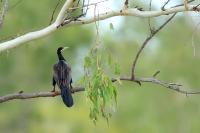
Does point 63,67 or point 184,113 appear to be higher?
point 63,67

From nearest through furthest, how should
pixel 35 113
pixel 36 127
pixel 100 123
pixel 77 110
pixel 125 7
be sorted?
pixel 125 7 → pixel 100 123 → pixel 77 110 → pixel 36 127 → pixel 35 113

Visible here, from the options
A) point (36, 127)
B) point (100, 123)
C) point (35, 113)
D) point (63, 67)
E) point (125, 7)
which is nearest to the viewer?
point (125, 7)

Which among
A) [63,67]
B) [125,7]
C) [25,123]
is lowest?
[25,123]

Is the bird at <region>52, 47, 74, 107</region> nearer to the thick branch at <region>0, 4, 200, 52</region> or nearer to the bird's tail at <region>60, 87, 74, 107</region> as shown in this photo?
the bird's tail at <region>60, 87, 74, 107</region>

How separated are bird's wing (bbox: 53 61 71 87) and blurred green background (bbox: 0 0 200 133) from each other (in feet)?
47.2

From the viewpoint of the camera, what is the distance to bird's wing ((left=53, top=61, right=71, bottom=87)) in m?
12.4

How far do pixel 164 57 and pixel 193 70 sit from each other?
1.39 metres

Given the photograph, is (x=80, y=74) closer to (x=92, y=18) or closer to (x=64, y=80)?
(x=64, y=80)

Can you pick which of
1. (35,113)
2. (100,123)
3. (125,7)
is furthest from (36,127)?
(125,7)

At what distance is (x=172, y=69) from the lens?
3303 centimetres

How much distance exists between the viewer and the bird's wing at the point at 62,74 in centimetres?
1235

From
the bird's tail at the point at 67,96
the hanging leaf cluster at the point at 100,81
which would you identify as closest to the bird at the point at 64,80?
Answer: the bird's tail at the point at 67,96

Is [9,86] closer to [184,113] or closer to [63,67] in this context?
[184,113]

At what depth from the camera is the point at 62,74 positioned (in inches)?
496
